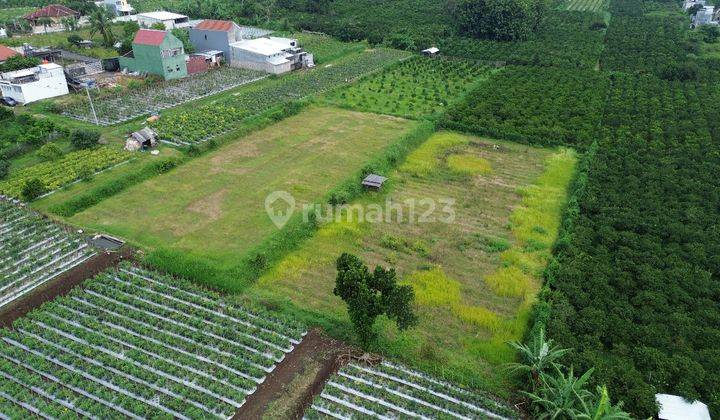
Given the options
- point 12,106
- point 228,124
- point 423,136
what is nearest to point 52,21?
point 12,106

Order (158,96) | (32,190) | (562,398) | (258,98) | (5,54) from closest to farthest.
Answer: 1. (562,398)
2. (32,190)
3. (158,96)
4. (258,98)
5. (5,54)

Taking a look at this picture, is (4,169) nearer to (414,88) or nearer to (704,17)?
(414,88)

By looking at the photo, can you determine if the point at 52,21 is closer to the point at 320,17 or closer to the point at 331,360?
the point at 320,17

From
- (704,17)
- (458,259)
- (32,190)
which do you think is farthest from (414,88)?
(704,17)

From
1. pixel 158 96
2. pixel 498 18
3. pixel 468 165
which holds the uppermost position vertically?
pixel 498 18

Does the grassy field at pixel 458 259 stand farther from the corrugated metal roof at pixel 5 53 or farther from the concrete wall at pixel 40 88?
the corrugated metal roof at pixel 5 53

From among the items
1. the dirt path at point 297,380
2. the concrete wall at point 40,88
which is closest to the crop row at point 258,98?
the concrete wall at point 40,88

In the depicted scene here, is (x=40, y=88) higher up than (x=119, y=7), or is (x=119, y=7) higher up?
(x=119, y=7)

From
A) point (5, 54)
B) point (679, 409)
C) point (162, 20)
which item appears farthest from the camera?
point (162, 20)
